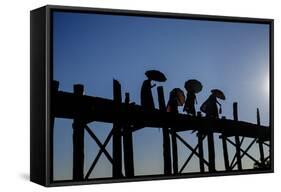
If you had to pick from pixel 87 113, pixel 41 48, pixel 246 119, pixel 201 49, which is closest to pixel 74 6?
pixel 41 48

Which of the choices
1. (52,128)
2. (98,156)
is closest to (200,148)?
(98,156)

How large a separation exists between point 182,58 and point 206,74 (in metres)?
0.31

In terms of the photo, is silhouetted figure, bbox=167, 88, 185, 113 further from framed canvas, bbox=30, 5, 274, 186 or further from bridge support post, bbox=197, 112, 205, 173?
bridge support post, bbox=197, 112, 205, 173

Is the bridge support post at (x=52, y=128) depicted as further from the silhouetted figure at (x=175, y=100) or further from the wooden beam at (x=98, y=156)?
the silhouetted figure at (x=175, y=100)

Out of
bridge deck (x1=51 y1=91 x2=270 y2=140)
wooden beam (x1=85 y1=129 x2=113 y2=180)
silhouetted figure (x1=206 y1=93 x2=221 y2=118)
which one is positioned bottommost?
wooden beam (x1=85 y1=129 x2=113 y2=180)

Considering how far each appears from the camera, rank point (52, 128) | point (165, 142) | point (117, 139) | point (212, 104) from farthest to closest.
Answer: point (212, 104) → point (165, 142) → point (117, 139) → point (52, 128)

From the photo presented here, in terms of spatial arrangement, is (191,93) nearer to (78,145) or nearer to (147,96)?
(147,96)

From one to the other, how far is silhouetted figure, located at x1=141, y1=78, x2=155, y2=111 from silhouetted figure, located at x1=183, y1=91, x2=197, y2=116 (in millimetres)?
381

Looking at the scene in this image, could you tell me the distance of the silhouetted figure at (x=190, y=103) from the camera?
24.2 ft

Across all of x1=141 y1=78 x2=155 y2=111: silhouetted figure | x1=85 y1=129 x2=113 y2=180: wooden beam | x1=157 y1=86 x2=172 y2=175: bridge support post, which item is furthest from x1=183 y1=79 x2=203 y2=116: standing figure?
x1=85 y1=129 x2=113 y2=180: wooden beam

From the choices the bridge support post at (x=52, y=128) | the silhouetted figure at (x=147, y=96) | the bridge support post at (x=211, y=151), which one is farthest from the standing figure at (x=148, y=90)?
the bridge support post at (x=52, y=128)

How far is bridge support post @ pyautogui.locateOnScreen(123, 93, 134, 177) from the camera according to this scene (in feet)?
23.0

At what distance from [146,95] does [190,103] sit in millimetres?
503

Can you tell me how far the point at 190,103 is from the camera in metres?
7.40
